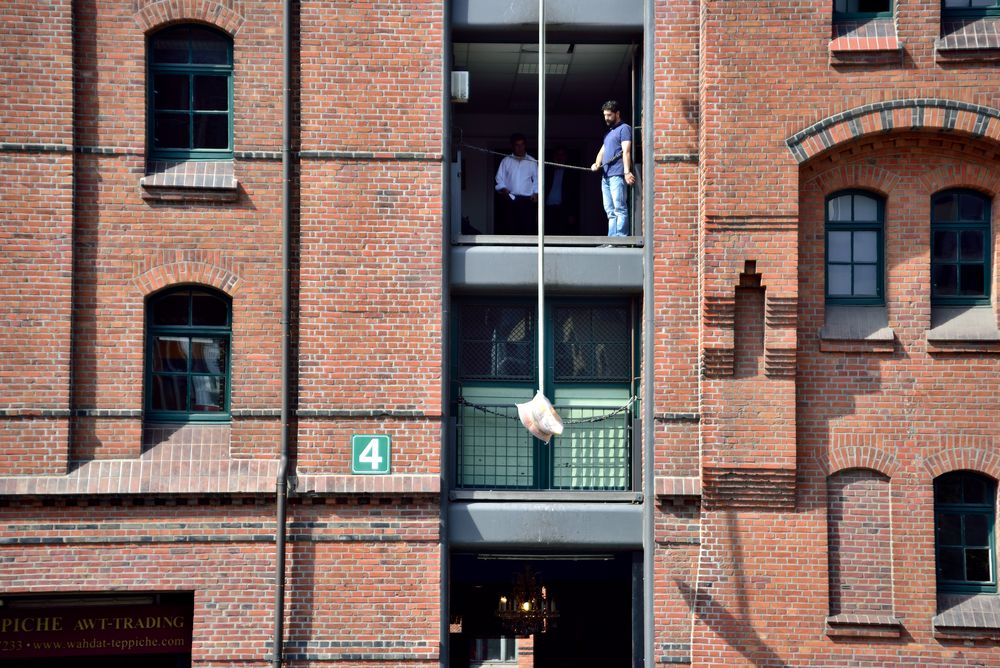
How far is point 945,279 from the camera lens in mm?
15000

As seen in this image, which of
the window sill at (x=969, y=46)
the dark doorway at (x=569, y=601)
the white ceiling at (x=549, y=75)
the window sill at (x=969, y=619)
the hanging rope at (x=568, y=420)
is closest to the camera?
the window sill at (x=969, y=619)

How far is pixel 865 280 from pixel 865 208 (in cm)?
90

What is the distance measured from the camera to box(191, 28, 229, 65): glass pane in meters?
15.1

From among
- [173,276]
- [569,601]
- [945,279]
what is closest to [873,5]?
[945,279]

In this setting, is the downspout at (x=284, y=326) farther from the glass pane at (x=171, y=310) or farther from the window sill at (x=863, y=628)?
the window sill at (x=863, y=628)

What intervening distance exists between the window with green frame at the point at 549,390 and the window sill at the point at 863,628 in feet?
9.97

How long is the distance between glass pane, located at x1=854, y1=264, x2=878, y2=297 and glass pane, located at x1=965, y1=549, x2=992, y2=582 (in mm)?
3374

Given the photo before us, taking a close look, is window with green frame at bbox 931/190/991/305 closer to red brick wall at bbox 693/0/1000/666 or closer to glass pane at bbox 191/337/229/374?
red brick wall at bbox 693/0/1000/666

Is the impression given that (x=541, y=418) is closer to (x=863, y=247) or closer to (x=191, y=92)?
(x=863, y=247)

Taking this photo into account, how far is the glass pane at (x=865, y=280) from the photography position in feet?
49.1

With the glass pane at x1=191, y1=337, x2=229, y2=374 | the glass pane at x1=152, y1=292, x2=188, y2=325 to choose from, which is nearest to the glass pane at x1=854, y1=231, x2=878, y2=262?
the glass pane at x1=191, y1=337, x2=229, y2=374

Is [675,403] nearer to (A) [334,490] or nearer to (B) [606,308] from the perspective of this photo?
(B) [606,308]

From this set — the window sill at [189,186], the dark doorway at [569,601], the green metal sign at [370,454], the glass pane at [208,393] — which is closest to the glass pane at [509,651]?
the dark doorway at [569,601]

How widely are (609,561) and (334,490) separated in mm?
5553
